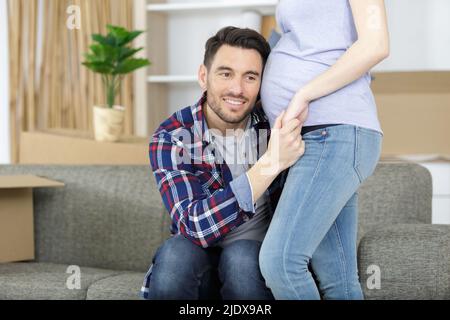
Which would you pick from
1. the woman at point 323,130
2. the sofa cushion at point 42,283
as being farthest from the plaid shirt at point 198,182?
the sofa cushion at point 42,283

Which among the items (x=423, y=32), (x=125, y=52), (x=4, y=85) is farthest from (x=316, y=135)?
(x=4, y=85)

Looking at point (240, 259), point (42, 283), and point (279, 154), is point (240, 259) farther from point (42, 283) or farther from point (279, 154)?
point (42, 283)

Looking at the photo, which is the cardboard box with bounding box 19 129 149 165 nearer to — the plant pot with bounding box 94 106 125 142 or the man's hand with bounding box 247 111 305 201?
the plant pot with bounding box 94 106 125 142

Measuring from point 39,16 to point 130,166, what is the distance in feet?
5.32

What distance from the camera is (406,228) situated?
155 cm

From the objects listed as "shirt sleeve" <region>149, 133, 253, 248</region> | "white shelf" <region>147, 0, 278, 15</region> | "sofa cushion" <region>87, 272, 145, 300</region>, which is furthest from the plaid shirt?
"white shelf" <region>147, 0, 278, 15</region>

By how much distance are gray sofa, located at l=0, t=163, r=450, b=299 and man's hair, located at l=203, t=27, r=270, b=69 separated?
47 cm

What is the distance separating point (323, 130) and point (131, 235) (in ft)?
3.03

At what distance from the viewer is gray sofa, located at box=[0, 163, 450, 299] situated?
1.46 m

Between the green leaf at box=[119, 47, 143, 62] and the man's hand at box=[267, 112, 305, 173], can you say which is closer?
the man's hand at box=[267, 112, 305, 173]

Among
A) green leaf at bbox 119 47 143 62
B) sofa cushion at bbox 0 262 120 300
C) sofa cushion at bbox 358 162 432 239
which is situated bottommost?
sofa cushion at bbox 0 262 120 300

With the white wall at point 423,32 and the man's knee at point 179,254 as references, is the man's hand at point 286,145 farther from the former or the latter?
the white wall at point 423,32

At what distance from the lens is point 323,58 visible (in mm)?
1295

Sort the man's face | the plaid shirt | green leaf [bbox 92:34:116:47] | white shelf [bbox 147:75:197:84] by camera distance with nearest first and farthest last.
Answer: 1. the plaid shirt
2. the man's face
3. green leaf [bbox 92:34:116:47]
4. white shelf [bbox 147:75:197:84]
